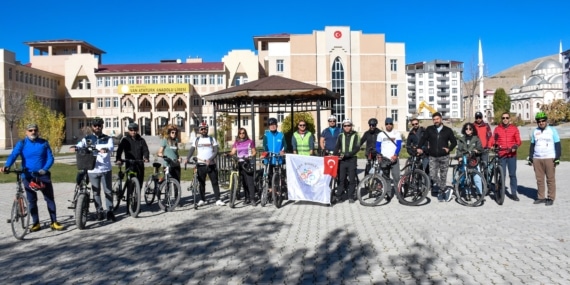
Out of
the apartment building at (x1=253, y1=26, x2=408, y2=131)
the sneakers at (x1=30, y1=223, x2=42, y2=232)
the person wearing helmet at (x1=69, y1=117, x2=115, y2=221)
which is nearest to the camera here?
the sneakers at (x1=30, y1=223, x2=42, y2=232)

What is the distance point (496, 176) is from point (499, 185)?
0.68 ft

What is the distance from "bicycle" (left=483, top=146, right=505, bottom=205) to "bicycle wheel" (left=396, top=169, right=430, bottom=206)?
4.82ft

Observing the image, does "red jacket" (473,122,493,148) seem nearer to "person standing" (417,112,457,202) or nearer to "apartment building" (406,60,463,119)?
"person standing" (417,112,457,202)

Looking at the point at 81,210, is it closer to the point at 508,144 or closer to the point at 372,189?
the point at 372,189

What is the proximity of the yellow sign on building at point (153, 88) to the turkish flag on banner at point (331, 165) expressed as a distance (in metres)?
58.3

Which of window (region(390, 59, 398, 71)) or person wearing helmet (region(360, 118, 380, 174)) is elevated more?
window (region(390, 59, 398, 71))

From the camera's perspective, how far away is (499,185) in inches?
415

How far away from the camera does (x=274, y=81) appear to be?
45.7 feet

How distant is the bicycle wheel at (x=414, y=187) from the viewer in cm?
1059

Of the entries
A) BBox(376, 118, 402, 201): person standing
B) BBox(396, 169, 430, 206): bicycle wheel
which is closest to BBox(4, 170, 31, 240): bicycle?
BBox(396, 169, 430, 206): bicycle wheel

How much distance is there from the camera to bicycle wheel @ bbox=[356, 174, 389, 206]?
34.7 ft

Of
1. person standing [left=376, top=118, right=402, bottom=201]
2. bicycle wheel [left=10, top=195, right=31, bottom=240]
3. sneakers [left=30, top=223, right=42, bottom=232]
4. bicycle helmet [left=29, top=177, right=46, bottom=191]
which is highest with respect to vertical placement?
person standing [left=376, top=118, right=402, bottom=201]

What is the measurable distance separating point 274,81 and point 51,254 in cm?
832

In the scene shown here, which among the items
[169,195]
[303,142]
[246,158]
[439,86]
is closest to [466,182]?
[303,142]
